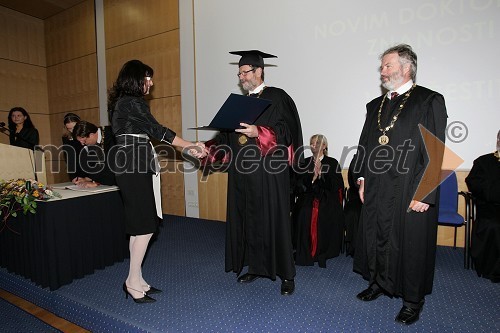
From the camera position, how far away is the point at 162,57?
5.59m

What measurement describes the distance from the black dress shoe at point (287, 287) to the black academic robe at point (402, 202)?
63 centimetres

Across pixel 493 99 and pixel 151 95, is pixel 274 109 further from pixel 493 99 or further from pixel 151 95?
pixel 151 95

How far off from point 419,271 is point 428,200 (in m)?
0.50

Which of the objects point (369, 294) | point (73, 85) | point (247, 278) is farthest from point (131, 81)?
point (73, 85)

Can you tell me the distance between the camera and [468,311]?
2.34 metres

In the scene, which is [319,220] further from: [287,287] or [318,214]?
[287,287]

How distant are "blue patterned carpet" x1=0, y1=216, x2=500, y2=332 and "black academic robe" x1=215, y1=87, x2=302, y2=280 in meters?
0.27

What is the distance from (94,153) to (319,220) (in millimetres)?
2545

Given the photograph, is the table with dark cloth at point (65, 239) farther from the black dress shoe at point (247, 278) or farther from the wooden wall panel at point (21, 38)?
the wooden wall panel at point (21, 38)

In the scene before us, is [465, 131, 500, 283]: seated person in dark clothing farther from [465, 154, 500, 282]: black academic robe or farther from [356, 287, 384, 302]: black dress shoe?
[356, 287, 384, 302]: black dress shoe

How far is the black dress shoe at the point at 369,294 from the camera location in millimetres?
2532

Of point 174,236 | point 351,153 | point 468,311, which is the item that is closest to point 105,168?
point 174,236

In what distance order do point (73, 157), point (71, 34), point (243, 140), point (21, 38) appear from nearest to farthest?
point (243, 140)
point (73, 157)
point (71, 34)
point (21, 38)

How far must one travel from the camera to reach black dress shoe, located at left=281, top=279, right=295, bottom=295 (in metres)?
2.64
